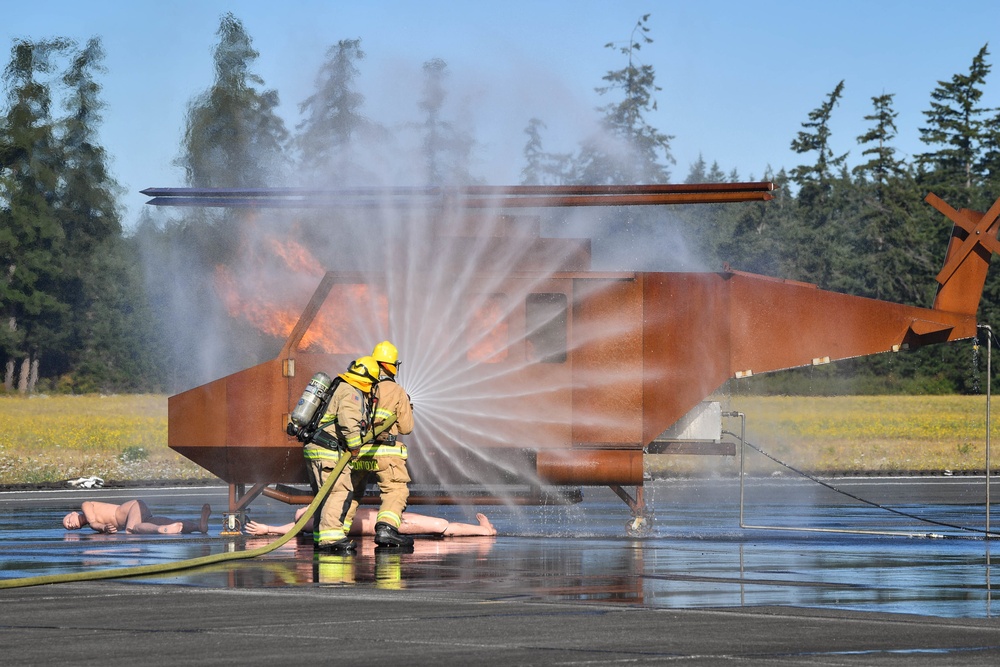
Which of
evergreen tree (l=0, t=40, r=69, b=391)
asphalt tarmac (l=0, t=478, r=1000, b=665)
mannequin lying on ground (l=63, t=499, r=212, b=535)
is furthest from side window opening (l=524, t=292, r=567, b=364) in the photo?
evergreen tree (l=0, t=40, r=69, b=391)

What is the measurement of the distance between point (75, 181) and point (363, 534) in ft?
130

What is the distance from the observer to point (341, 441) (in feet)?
47.6

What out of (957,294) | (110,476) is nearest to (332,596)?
(957,294)

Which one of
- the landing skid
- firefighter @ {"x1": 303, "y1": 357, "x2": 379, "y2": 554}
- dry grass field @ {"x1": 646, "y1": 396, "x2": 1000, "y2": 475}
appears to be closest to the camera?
firefighter @ {"x1": 303, "y1": 357, "x2": 379, "y2": 554}

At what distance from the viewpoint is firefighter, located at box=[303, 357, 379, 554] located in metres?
14.3

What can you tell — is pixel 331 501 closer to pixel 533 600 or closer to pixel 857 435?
pixel 533 600

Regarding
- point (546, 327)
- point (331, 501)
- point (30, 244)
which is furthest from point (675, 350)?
point (30, 244)

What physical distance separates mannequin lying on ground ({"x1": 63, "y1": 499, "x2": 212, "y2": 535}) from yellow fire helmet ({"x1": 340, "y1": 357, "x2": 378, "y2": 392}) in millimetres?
3327

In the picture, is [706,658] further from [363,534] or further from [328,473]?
[363,534]

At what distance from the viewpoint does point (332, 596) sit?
10414 mm

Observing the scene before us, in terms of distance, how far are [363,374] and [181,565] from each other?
3155 mm

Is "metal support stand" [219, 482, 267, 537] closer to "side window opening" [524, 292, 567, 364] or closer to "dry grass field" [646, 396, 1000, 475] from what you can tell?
"side window opening" [524, 292, 567, 364]

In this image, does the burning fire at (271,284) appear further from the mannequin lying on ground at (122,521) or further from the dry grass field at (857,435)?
the dry grass field at (857,435)

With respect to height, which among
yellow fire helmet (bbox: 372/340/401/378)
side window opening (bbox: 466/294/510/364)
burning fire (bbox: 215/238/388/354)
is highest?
burning fire (bbox: 215/238/388/354)
